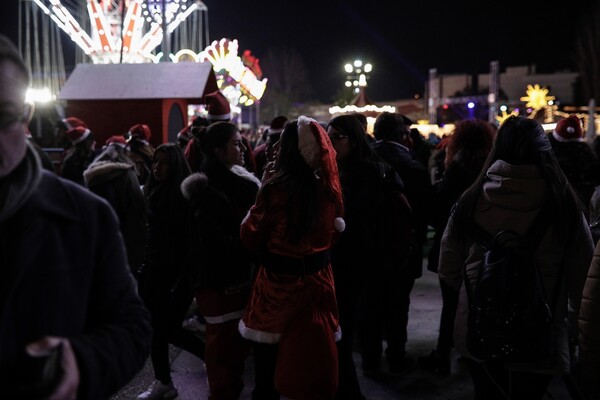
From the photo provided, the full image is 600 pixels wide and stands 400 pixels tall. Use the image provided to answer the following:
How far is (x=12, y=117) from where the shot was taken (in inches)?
59.1

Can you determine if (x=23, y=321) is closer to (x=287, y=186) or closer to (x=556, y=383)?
(x=287, y=186)

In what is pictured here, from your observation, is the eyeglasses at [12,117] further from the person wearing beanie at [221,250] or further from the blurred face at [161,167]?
the blurred face at [161,167]

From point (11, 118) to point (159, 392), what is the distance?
372cm

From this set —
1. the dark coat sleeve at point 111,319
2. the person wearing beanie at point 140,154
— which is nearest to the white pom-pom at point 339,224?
the dark coat sleeve at point 111,319

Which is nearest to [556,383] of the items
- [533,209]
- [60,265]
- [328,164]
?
[533,209]

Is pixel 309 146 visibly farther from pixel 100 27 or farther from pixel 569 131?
pixel 100 27

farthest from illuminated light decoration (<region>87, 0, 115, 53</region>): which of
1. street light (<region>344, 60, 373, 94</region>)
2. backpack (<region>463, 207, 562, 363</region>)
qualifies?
backpack (<region>463, 207, 562, 363</region>)

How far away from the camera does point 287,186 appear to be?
11.5 ft

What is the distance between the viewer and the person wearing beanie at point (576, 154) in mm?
6656

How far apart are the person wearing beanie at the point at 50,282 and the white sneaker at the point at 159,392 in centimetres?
328

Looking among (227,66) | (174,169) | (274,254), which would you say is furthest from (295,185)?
(227,66)

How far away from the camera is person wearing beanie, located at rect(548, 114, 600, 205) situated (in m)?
6.66

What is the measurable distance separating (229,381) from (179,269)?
0.97m

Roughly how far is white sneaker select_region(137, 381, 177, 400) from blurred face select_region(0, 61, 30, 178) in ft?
11.9
